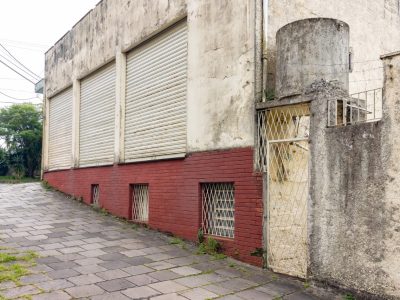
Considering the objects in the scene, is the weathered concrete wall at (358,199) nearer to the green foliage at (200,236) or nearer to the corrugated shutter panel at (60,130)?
the green foliage at (200,236)

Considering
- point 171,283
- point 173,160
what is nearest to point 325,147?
point 171,283

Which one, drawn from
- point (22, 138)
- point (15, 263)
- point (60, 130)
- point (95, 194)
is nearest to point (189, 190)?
point (15, 263)

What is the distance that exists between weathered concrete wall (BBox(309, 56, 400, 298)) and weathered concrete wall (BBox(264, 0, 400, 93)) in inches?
72.8

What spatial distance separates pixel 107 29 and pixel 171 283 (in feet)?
27.0

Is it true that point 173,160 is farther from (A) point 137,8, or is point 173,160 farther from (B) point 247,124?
(A) point 137,8

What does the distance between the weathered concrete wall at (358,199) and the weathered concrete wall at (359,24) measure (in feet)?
6.07

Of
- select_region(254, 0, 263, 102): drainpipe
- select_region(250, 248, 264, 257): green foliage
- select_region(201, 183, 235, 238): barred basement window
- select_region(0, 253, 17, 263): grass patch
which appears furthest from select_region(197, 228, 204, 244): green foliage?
select_region(0, 253, 17, 263): grass patch

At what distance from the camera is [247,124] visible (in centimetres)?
671

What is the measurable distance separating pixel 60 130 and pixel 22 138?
930 centimetres

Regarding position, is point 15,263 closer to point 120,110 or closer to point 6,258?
point 6,258

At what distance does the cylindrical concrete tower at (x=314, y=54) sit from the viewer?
6.10 metres

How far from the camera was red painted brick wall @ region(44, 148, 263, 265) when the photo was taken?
21.6 feet

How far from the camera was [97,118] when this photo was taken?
39.8 feet

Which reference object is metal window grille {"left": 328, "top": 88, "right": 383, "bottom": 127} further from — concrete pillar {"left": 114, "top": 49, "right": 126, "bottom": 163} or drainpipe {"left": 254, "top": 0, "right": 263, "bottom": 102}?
concrete pillar {"left": 114, "top": 49, "right": 126, "bottom": 163}
